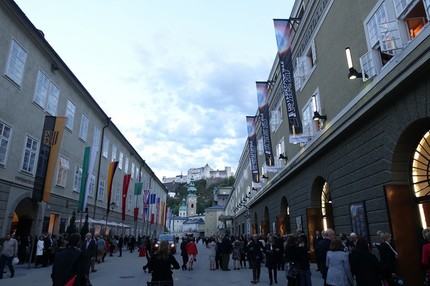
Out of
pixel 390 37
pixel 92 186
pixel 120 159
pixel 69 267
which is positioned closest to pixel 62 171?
pixel 92 186

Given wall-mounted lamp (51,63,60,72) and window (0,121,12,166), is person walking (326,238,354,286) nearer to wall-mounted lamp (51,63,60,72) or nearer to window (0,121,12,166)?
window (0,121,12,166)

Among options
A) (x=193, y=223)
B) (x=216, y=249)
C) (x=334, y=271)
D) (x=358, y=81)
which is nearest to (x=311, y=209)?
(x=216, y=249)

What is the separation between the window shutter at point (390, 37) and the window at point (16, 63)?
17.1 meters

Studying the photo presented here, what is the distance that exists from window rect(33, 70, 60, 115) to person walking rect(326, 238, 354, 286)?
18.9 meters

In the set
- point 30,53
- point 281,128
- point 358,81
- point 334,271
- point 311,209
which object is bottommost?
point 334,271

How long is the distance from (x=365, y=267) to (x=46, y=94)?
21.0m

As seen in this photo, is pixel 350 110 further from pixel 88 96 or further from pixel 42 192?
pixel 88 96

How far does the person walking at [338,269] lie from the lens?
6.43 meters

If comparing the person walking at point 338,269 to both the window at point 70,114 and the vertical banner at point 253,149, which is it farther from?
the window at point 70,114

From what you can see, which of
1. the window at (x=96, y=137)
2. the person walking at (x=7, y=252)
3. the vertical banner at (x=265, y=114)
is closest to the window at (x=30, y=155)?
the person walking at (x=7, y=252)

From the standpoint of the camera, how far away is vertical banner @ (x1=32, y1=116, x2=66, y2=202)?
17953 millimetres

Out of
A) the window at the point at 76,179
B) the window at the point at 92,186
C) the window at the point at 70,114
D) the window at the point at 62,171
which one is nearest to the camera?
the window at the point at 62,171

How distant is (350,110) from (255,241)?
21.4ft

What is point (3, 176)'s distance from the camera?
653 inches
